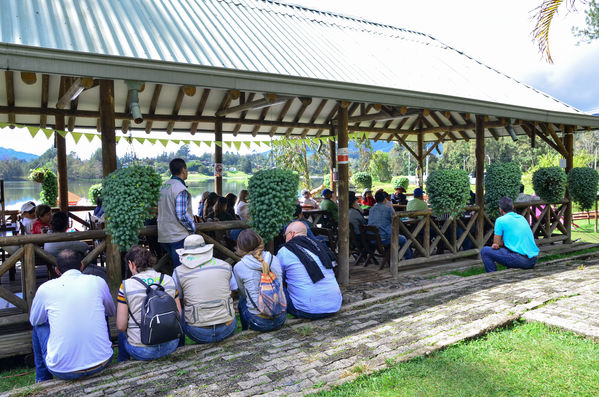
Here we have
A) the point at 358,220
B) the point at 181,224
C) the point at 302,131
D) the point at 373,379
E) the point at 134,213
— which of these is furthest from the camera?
the point at 302,131

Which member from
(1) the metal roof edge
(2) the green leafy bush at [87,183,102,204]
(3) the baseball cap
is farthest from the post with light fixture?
(2) the green leafy bush at [87,183,102,204]

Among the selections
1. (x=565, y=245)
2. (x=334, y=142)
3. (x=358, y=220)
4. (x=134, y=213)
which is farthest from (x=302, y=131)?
(x=134, y=213)

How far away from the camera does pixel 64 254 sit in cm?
370

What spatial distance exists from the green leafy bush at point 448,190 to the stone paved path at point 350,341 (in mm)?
1652

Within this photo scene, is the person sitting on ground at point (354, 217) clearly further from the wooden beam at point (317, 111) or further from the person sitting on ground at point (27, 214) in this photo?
the person sitting on ground at point (27, 214)

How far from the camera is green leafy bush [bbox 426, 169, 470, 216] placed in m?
7.40

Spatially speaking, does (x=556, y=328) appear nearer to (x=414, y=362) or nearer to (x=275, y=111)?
(x=414, y=362)

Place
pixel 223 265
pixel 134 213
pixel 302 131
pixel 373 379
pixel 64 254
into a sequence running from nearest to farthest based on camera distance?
pixel 373 379 < pixel 64 254 < pixel 223 265 < pixel 134 213 < pixel 302 131

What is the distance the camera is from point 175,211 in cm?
524

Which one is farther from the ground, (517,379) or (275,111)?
(275,111)

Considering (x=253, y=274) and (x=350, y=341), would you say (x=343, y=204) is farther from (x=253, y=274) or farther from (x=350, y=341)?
(x=350, y=341)

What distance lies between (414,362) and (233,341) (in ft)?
5.61

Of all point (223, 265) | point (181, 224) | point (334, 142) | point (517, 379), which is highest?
point (334, 142)

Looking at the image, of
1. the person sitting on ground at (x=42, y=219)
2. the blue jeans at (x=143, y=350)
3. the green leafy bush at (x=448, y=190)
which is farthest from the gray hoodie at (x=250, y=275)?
the green leafy bush at (x=448, y=190)
